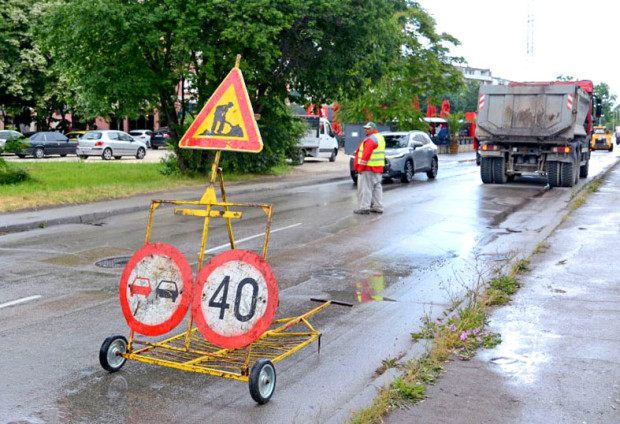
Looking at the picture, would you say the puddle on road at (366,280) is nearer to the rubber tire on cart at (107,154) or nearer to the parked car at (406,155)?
the parked car at (406,155)

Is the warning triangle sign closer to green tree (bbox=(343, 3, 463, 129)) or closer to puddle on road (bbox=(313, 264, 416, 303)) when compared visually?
puddle on road (bbox=(313, 264, 416, 303))

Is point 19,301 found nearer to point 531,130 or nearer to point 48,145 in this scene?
point 531,130

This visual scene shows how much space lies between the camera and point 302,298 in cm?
776

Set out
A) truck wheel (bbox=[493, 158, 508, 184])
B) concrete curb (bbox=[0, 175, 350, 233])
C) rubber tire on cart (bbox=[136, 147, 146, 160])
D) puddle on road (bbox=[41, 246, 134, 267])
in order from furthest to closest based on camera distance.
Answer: rubber tire on cart (bbox=[136, 147, 146, 160])
truck wheel (bbox=[493, 158, 508, 184])
concrete curb (bbox=[0, 175, 350, 233])
puddle on road (bbox=[41, 246, 134, 267])

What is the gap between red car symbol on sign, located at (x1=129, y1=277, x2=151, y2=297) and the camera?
5.28 m

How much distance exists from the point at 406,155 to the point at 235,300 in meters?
18.7

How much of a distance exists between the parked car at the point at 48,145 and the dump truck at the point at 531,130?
2394cm

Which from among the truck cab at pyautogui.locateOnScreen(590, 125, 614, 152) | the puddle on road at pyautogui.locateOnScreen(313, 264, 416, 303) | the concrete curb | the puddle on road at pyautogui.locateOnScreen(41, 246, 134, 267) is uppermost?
the truck cab at pyautogui.locateOnScreen(590, 125, 614, 152)

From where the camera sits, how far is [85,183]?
68.4 ft

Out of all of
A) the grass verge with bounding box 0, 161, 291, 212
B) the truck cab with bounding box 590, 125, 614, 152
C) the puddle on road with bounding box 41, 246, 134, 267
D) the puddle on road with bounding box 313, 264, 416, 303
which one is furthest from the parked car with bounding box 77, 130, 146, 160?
the truck cab with bounding box 590, 125, 614, 152

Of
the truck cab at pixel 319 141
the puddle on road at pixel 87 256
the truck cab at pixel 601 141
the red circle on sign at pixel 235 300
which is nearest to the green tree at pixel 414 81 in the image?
the truck cab at pixel 319 141

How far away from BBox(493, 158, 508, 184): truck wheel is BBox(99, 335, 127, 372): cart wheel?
60.7ft

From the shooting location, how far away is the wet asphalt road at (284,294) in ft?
15.8

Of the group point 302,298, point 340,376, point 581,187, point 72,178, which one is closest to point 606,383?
point 340,376
